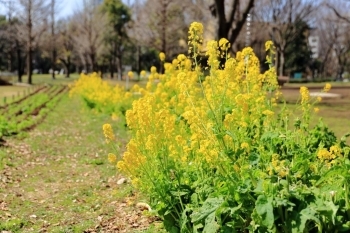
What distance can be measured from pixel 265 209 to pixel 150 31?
34.7 metres

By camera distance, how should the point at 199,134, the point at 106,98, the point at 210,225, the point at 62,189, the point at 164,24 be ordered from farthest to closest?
the point at 164,24, the point at 106,98, the point at 62,189, the point at 199,134, the point at 210,225

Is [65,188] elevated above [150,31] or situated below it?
below

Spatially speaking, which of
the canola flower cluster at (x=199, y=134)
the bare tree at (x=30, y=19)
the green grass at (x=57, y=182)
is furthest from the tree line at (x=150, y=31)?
the canola flower cluster at (x=199, y=134)

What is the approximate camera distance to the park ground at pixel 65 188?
4.38 meters

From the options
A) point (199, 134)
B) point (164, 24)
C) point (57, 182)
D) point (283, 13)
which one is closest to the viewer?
point (199, 134)

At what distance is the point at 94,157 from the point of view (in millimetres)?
7809

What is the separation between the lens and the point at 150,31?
3653 cm

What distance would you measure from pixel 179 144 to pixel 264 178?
1.16 metres

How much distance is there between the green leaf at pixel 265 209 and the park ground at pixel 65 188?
1466mm

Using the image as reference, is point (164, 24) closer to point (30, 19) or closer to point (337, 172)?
point (30, 19)

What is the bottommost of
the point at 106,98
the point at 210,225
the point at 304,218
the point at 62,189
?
the point at 62,189

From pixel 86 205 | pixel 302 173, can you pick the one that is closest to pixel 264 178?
pixel 302 173

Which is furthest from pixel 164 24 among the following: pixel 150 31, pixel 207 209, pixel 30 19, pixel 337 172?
pixel 337 172

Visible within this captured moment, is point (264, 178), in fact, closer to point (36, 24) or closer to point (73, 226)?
point (73, 226)
